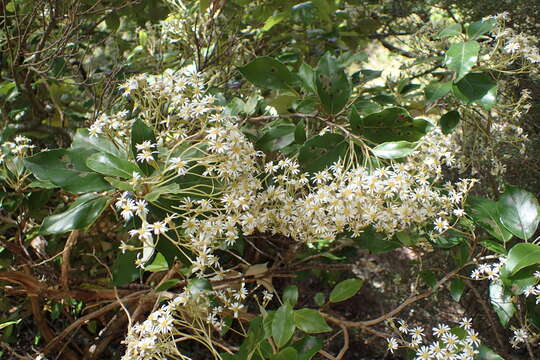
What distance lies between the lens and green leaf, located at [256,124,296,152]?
1.08 m

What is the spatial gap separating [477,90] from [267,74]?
430mm

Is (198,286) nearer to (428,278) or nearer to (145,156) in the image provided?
(145,156)

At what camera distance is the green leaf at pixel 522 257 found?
0.81 meters

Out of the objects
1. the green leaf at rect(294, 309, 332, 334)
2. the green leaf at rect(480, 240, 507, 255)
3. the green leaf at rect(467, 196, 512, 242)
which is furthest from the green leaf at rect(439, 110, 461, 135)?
the green leaf at rect(294, 309, 332, 334)

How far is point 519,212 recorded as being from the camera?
3.23 ft

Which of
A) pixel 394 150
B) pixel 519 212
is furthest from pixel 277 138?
pixel 519 212

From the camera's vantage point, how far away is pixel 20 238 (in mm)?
1229

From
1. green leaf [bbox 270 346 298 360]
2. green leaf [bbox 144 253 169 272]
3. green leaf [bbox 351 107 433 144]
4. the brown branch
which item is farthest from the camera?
the brown branch

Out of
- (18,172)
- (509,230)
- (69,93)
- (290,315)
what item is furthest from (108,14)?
(509,230)

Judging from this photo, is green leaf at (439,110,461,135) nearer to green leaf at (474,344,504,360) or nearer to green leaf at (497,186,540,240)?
green leaf at (497,186,540,240)

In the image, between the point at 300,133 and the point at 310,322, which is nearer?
the point at 310,322

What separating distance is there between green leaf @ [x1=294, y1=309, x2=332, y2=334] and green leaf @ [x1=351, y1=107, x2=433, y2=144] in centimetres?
36

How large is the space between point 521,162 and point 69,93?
5.31ft

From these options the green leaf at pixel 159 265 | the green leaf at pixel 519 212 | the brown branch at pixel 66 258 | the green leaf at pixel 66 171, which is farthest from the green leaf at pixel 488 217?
the brown branch at pixel 66 258
